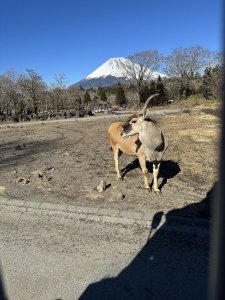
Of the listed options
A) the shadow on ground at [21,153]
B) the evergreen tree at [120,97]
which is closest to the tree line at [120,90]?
the evergreen tree at [120,97]

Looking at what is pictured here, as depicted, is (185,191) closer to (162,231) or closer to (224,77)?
(162,231)

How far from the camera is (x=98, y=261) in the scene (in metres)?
6.00

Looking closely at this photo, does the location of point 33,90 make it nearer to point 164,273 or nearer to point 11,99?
point 11,99

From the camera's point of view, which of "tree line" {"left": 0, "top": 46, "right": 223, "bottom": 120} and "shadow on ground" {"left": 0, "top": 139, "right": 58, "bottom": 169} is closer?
"shadow on ground" {"left": 0, "top": 139, "right": 58, "bottom": 169}

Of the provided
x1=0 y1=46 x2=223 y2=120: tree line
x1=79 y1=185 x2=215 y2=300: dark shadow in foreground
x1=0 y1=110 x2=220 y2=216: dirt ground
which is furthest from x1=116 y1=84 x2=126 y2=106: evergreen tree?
x1=79 y1=185 x2=215 y2=300: dark shadow in foreground

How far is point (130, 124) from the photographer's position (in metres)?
9.18

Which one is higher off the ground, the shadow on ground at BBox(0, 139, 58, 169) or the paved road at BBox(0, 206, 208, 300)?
the shadow on ground at BBox(0, 139, 58, 169)

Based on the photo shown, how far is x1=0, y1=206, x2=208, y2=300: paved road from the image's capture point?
5.18 meters

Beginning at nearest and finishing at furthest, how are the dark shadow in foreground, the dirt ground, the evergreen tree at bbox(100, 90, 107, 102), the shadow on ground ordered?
the dark shadow in foreground, the dirt ground, the shadow on ground, the evergreen tree at bbox(100, 90, 107, 102)

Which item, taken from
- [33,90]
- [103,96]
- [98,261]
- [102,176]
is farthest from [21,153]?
[103,96]

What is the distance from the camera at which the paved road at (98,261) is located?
5.18 m

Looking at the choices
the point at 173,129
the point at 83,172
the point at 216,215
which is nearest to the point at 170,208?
the point at 83,172

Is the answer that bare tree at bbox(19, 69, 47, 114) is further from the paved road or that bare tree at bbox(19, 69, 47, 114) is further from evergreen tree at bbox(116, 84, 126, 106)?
the paved road

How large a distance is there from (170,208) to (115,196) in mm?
1457
